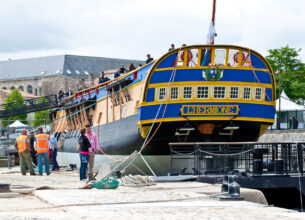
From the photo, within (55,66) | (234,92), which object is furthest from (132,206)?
(55,66)

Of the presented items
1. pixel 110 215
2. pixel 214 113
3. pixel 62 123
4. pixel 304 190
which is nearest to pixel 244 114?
pixel 214 113

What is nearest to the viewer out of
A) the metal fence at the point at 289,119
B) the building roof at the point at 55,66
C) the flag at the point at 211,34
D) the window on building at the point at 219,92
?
the window on building at the point at 219,92

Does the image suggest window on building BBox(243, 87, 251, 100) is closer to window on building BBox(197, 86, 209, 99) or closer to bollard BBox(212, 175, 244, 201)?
Answer: window on building BBox(197, 86, 209, 99)

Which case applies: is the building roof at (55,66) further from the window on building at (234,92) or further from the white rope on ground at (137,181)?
the white rope on ground at (137,181)

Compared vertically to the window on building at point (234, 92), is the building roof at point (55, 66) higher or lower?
higher

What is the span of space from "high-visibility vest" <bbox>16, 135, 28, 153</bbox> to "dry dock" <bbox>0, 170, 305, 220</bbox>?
761 centimetres

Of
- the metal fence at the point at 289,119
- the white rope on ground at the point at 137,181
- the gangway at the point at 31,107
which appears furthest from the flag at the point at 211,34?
the metal fence at the point at 289,119

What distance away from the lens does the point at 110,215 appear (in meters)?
7.16

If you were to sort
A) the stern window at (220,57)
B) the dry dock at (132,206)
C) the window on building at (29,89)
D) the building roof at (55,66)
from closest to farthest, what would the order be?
1. the dry dock at (132,206)
2. the stern window at (220,57)
3. the building roof at (55,66)
4. the window on building at (29,89)

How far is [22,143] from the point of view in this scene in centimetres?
1870

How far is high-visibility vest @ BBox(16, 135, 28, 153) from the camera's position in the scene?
18.6 m

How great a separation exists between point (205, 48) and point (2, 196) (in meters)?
9.72

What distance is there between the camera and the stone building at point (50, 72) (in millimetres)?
136500

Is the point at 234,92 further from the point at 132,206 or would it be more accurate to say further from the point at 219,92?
the point at 132,206
